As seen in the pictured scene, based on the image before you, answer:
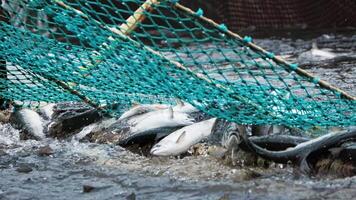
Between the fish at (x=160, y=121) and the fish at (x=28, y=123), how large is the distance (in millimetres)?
856

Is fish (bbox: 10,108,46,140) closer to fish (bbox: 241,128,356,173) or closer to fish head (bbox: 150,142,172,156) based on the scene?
fish head (bbox: 150,142,172,156)

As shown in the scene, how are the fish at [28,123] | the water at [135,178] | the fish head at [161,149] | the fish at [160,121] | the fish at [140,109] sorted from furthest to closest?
the fish at [28,123] → the fish at [140,109] → the fish at [160,121] → the fish head at [161,149] → the water at [135,178]

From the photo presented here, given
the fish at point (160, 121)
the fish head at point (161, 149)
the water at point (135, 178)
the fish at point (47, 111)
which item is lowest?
the water at point (135, 178)

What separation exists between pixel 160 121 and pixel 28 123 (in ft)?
3.98

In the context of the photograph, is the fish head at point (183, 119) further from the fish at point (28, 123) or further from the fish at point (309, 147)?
the fish at point (28, 123)

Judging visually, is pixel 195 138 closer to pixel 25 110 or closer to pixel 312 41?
pixel 25 110

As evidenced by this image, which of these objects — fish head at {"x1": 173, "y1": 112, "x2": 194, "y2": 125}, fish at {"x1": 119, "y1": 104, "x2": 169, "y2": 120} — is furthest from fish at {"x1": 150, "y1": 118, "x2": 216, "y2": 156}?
fish at {"x1": 119, "y1": 104, "x2": 169, "y2": 120}

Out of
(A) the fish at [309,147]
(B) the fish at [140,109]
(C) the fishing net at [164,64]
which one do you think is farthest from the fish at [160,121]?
(A) the fish at [309,147]

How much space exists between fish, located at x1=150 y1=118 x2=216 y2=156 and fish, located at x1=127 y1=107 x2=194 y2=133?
0.65ft

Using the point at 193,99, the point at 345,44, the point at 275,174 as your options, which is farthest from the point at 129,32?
the point at 345,44

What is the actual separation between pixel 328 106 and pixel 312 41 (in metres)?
7.40

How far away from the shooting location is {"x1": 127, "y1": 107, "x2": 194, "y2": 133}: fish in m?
4.43

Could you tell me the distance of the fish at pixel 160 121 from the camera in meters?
4.43

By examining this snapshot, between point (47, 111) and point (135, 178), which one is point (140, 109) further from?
point (135, 178)
